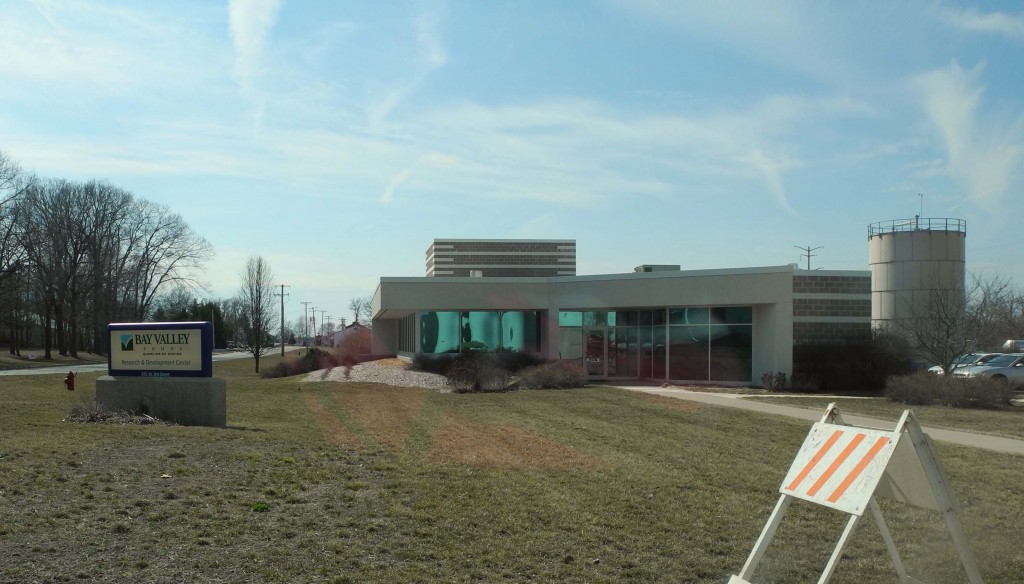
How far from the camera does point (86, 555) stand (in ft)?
20.2

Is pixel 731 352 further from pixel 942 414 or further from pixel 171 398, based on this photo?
pixel 171 398

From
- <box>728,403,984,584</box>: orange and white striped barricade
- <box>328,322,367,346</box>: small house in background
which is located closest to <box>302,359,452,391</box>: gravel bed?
<box>328,322,367,346</box>: small house in background

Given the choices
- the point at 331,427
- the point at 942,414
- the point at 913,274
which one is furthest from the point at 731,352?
the point at 331,427

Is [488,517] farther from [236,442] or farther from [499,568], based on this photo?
[236,442]

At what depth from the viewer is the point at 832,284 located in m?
30.3

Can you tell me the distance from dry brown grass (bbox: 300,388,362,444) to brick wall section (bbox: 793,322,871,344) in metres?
17.0

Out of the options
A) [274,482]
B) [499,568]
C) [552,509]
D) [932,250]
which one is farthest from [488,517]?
[932,250]

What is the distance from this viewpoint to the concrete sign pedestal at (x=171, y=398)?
15359 mm

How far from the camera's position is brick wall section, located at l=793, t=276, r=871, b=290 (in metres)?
29.7

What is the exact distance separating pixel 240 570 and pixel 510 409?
1451cm

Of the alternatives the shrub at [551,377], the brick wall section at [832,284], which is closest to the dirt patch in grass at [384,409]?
the shrub at [551,377]

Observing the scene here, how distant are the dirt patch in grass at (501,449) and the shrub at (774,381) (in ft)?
50.7

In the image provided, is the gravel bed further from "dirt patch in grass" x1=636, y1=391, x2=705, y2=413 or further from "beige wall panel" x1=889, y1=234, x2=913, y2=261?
"beige wall panel" x1=889, y1=234, x2=913, y2=261

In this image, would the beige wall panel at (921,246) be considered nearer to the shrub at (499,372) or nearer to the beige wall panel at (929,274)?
the beige wall panel at (929,274)
